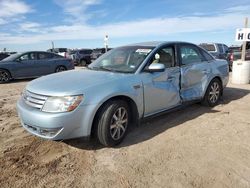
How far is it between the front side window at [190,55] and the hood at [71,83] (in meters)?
1.73

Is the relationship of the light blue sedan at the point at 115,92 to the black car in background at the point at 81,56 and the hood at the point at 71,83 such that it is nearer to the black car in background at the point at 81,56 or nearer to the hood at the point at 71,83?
the hood at the point at 71,83

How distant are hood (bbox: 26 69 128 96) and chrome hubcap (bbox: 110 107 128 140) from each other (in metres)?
0.51

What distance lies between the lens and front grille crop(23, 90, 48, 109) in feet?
11.8

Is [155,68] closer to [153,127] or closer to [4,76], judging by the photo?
[153,127]

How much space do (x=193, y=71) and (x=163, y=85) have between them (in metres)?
1.14

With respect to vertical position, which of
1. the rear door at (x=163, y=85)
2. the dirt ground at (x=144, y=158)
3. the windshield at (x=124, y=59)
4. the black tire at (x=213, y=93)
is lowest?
the dirt ground at (x=144, y=158)

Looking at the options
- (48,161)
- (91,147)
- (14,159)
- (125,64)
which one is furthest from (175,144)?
(14,159)

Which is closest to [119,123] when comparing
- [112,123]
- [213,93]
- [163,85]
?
[112,123]

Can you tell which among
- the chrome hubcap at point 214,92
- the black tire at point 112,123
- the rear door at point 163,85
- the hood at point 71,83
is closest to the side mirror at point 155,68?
the rear door at point 163,85

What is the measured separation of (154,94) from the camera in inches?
176

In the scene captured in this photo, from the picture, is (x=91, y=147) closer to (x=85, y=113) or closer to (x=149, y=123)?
(x=85, y=113)

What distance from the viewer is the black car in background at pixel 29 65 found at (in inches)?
463

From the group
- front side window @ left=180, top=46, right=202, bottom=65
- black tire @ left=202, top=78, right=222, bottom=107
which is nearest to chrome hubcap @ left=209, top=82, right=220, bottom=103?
black tire @ left=202, top=78, right=222, bottom=107

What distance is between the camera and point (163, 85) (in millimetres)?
4652
